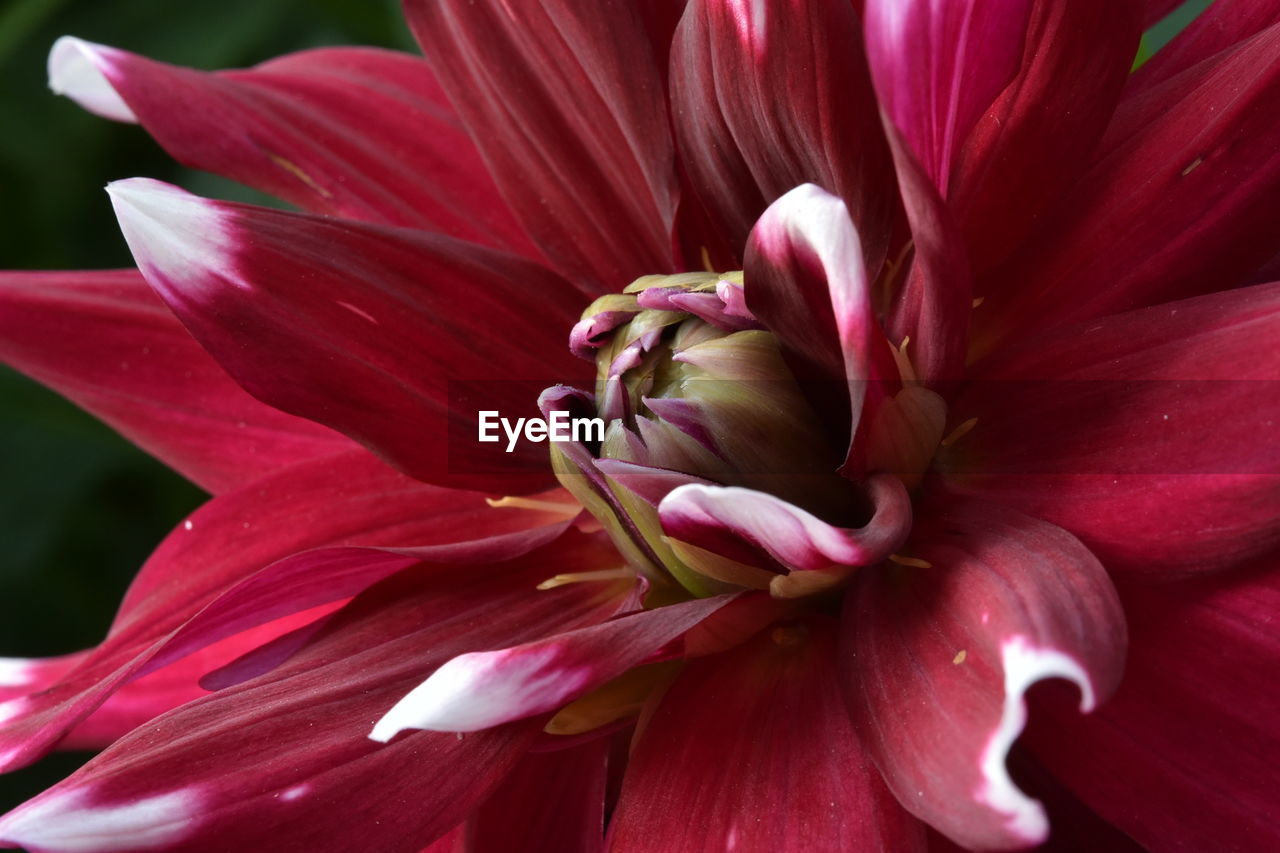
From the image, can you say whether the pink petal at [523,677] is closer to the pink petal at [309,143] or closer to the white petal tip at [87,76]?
the pink petal at [309,143]

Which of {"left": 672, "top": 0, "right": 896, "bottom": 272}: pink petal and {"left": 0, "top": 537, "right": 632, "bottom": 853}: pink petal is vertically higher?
{"left": 672, "top": 0, "right": 896, "bottom": 272}: pink petal

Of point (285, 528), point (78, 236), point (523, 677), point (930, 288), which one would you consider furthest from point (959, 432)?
point (78, 236)

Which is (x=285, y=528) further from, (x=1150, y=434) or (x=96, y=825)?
(x=1150, y=434)

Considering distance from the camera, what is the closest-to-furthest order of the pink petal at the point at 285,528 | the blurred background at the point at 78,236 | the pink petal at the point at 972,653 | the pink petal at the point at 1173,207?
1. the pink petal at the point at 972,653
2. the pink petal at the point at 1173,207
3. the pink petal at the point at 285,528
4. the blurred background at the point at 78,236

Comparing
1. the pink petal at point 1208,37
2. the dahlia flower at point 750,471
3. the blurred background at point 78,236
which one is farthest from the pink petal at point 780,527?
the blurred background at point 78,236

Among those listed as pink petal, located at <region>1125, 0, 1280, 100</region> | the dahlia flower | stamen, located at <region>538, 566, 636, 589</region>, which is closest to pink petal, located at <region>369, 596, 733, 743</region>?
the dahlia flower

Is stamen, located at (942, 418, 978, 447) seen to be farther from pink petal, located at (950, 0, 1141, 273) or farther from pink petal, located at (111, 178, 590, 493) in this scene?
pink petal, located at (111, 178, 590, 493)

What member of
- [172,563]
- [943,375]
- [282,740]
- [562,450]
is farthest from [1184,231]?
[172,563]
